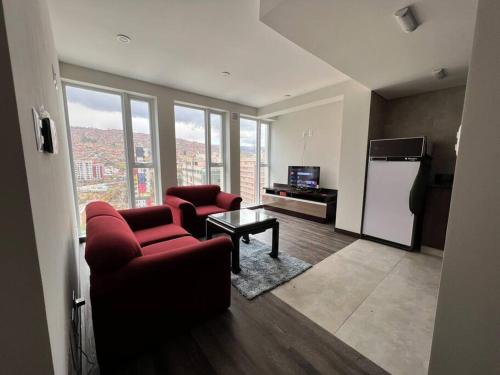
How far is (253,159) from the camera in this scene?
5523 mm

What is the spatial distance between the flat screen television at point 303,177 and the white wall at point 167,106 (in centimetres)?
135

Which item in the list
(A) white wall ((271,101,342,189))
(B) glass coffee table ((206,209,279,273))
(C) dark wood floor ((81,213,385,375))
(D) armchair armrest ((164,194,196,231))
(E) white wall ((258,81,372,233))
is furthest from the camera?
(A) white wall ((271,101,342,189))

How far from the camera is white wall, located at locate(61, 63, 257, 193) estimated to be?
118 inches

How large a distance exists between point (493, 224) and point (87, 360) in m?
2.22

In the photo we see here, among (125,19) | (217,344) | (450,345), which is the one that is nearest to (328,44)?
(125,19)

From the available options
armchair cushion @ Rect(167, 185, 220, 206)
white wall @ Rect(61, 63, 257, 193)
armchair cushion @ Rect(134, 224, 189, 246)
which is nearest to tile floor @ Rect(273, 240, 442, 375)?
armchair cushion @ Rect(134, 224, 189, 246)

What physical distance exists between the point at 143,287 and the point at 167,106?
3.34 meters

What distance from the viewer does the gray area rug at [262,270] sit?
207 cm

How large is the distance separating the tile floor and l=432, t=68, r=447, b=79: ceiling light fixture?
2.39 meters

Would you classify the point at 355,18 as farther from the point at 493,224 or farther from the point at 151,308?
the point at 151,308

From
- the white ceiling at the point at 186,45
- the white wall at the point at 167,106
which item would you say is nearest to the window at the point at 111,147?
the white wall at the point at 167,106

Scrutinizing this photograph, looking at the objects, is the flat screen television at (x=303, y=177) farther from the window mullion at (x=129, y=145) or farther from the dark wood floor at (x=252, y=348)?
the window mullion at (x=129, y=145)

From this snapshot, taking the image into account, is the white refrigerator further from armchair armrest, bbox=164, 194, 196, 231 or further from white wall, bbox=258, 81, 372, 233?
armchair armrest, bbox=164, 194, 196, 231

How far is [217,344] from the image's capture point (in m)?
1.45
